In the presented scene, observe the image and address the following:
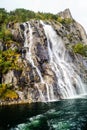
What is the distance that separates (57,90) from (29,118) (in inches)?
1012

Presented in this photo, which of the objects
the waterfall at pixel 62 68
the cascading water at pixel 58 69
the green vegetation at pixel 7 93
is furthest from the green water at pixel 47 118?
the waterfall at pixel 62 68

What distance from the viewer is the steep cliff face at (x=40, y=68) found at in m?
63.2

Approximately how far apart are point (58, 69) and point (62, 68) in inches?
93.7

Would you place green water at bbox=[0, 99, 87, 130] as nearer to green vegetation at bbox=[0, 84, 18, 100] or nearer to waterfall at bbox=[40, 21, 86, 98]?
green vegetation at bbox=[0, 84, 18, 100]

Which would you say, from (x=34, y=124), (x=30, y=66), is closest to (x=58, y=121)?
(x=34, y=124)

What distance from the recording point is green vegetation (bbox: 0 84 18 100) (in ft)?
198

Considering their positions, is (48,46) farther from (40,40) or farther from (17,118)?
(17,118)

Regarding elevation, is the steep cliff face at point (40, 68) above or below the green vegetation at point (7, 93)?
above

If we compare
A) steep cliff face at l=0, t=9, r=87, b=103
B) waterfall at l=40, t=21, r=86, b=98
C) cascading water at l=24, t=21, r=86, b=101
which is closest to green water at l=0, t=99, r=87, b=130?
steep cliff face at l=0, t=9, r=87, b=103

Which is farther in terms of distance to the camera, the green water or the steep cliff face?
the steep cliff face

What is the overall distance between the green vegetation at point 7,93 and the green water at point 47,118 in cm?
1210

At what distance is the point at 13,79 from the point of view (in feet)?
211

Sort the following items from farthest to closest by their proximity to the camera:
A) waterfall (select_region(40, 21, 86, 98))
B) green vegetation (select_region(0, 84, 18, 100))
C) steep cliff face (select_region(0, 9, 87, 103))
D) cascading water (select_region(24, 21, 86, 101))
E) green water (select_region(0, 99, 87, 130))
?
waterfall (select_region(40, 21, 86, 98)) < cascading water (select_region(24, 21, 86, 101)) < steep cliff face (select_region(0, 9, 87, 103)) < green vegetation (select_region(0, 84, 18, 100)) < green water (select_region(0, 99, 87, 130))

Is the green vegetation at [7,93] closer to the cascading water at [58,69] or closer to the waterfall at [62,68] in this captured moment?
the cascading water at [58,69]
